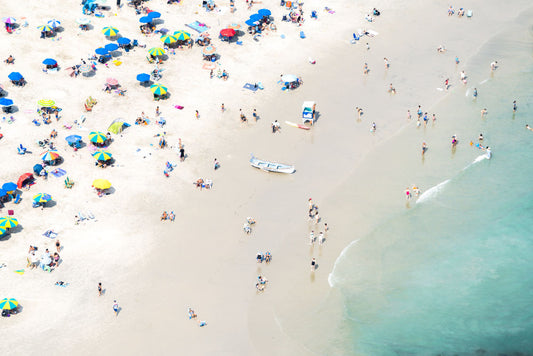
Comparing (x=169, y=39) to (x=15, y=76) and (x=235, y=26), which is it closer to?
(x=235, y=26)

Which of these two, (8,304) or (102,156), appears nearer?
(8,304)

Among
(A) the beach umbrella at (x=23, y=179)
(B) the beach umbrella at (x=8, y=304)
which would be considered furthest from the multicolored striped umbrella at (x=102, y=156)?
(B) the beach umbrella at (x=8, y=304)

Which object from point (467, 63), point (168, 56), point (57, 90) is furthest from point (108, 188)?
point (467, 63)

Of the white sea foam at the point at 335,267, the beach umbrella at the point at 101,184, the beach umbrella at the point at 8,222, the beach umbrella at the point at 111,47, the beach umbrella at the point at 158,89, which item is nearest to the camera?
the white sea foam at the point at 335,267

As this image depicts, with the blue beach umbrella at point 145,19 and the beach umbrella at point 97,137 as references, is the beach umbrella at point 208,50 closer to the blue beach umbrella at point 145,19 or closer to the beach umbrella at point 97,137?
the blue beach umbrella at point 145,19

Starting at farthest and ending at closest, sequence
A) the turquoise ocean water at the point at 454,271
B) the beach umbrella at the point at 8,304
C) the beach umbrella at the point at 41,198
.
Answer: the beach umbrella at the point at 41,198
the turquoise ocean water at the point at 454,271
the beach umbrella at the point at 8,304

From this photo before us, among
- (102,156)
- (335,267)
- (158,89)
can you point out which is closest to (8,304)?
(102,156)

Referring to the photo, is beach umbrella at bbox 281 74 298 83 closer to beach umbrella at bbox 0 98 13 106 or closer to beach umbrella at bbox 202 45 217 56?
beach umbrella at bbox 202 45 217 56
